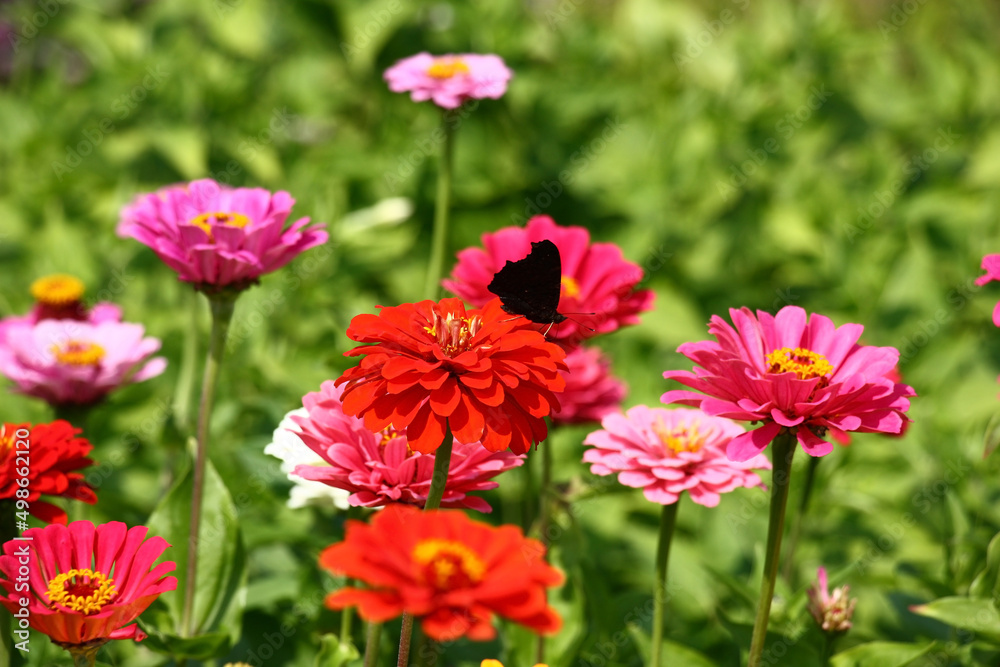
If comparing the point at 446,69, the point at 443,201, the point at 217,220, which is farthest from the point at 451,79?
the point at 217,220

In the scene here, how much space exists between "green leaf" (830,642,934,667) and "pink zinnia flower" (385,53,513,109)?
92 cm

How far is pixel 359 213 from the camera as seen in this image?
8.23 feet

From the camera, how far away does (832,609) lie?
1.16 metres

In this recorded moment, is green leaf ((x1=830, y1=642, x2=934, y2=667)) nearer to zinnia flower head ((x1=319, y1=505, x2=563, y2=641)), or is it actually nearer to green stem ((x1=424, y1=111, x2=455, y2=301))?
zinnia flower head ((x1=319, y1=505, x2=563, y2=641))

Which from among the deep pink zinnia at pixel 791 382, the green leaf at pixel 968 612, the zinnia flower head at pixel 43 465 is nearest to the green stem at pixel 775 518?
the deep pink zinnia at pixel 791 382

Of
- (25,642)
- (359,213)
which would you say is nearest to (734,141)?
Result: (359,213)

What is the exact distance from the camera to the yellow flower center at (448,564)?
2.25 feet

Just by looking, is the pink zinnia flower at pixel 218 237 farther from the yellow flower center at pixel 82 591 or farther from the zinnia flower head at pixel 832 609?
the zinnia flower head at pixel 832 609

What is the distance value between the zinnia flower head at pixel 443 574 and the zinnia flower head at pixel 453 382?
13cm

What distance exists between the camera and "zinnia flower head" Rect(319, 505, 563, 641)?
0.67 m

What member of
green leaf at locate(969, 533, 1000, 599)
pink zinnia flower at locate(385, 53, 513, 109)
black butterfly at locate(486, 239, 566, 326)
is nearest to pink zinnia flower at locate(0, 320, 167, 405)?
pink zinnia flower at locate(385, 53, 513, 109)

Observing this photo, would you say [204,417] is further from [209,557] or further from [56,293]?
[56,293]

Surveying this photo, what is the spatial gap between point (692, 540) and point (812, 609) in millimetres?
804

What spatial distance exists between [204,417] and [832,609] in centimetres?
82
